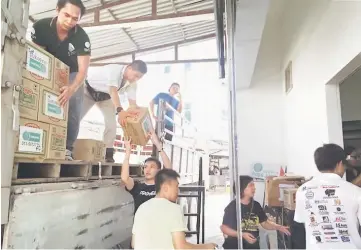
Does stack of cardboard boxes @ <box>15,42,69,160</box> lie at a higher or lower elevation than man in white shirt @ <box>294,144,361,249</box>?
higher

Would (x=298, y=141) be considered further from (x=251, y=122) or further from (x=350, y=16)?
(x=350, y=16)

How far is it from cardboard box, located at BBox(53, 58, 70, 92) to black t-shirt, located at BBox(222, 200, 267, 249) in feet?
4.74

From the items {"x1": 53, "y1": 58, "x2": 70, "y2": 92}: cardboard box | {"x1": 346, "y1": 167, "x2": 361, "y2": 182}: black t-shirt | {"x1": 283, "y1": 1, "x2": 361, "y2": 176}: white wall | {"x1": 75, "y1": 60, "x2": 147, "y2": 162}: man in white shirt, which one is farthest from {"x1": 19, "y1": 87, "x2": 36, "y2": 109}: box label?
{"x1": 346, "y1": 167, "x2": 361, "y2": 182}: black t-shirt

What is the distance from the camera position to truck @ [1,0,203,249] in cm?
145

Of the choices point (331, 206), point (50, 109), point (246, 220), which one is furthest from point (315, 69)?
point (50, 109)

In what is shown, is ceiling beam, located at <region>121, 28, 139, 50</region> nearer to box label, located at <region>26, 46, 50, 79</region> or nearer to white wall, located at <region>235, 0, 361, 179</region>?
white wall, located at <region>235, 0, 361, 179</region>

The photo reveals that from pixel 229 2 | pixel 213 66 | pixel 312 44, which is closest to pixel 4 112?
pixel 229 2

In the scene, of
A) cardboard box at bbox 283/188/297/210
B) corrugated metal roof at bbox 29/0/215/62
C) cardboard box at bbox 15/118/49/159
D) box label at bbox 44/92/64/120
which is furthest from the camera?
corrugated metal roof at bbox 29/0/215/62

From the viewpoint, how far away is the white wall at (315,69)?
7.84ft

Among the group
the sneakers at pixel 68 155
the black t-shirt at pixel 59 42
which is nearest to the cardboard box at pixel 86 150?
the sneakers at pixel 68 155

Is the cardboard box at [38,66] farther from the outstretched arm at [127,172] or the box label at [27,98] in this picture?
the outstretched arm at [127,172]

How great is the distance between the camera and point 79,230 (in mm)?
1847

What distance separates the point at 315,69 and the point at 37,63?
8.80 feet

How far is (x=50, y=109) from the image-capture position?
70.8 inches
